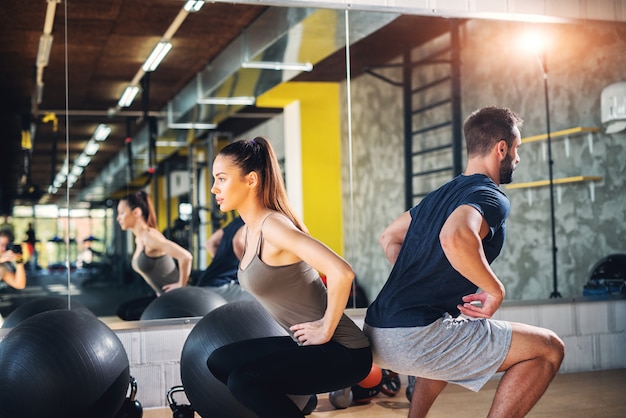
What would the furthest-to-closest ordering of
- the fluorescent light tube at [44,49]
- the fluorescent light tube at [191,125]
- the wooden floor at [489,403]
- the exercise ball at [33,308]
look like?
1. the fluorescent light tube at [191,125]
2. the fluorescent light tube at [44,49]
3. the exercise ball at [33,308]
4. the wooden floor at [489,403]

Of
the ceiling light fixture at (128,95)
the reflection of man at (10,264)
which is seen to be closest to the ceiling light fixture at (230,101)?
the ceiling light fixture at (128,95)

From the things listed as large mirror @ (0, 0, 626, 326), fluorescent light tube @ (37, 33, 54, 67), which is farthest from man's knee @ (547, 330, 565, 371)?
fluorescent light tube @ (37, 33, 54, 67)

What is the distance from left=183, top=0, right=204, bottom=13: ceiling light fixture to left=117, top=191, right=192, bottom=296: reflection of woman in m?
1.14

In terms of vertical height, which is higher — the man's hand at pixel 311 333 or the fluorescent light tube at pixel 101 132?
the fluorescent light tube at pixel 101 132

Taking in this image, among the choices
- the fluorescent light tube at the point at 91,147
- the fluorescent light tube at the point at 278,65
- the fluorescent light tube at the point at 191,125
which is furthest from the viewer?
the fluorescent light tube at the point at 278,65

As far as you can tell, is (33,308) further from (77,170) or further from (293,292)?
(293,292)

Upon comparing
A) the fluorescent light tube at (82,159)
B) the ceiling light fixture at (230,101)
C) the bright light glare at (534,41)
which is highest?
the bright light glare at (534,41)

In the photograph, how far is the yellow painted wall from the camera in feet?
16.4

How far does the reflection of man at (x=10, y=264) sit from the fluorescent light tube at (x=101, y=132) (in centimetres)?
74

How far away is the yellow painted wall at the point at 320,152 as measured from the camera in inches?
197

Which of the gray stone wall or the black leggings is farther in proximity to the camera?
the gray stone wall

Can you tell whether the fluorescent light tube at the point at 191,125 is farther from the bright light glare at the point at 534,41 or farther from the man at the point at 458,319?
the man at the point at 458,319

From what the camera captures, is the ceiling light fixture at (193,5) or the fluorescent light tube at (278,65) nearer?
the ceiling light fixture at (193,5)

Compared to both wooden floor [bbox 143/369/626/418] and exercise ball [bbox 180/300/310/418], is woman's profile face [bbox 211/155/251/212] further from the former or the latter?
wooden floor [bbox 143/369/626/418]
